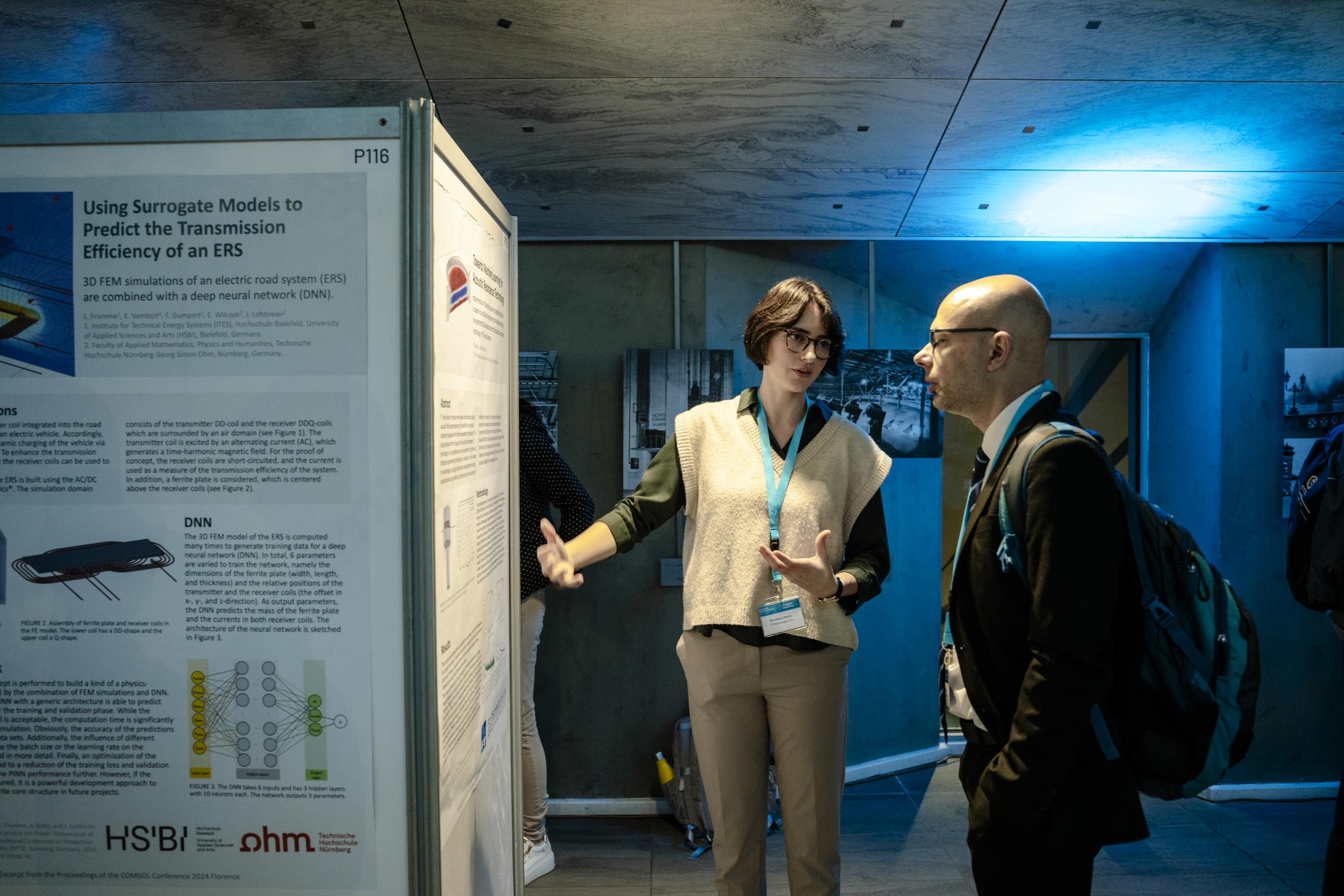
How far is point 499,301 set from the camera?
77.2 inches

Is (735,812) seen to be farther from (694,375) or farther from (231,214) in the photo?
(694,375)

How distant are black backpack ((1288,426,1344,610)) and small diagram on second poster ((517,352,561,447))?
2.99 meters

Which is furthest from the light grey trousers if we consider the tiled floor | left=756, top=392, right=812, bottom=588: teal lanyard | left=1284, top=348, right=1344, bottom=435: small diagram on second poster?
left=1284, top=348, right=1344, bottom=435: small diagram on second poster

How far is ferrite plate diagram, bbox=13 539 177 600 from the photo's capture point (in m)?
1.40

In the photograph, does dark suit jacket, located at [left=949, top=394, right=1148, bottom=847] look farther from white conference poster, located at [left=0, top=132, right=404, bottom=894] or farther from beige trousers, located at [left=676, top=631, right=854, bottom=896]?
white conference poster, located at [left=0, top=132, right=404, bottom=894]

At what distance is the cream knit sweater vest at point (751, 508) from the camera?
2.19 metres

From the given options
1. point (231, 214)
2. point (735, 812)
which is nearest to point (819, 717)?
point (735, 812)

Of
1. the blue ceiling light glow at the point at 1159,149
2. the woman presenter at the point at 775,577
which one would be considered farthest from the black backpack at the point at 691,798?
the blue ceiling light glow at the point at 1159,149

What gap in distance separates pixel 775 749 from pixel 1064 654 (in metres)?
0.94

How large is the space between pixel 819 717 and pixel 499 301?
4.28ft

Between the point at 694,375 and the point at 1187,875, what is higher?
the point at 694,375

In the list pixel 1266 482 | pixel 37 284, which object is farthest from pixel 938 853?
Answer: pixel 37 284

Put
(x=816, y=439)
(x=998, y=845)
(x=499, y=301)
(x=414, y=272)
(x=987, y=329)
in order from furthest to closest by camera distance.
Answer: (x=816, y=439), (x=499, y=301), (x=987, y=329), (x=998, y=845), (x=414, y=272)

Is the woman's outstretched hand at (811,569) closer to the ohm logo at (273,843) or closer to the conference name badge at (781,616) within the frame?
the conference name badge at (781,616)
